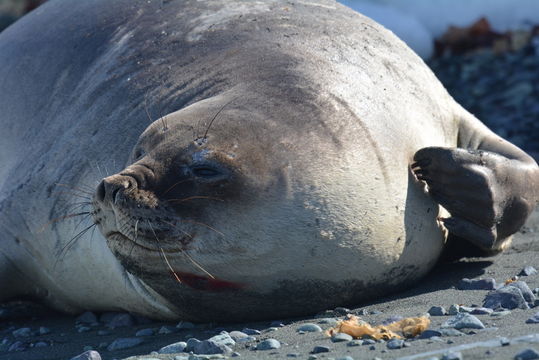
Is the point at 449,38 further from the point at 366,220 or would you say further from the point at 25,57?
the point at 366,220

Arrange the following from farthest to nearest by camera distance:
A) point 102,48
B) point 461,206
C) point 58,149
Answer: point 102,48, point 58,149, point 461,206

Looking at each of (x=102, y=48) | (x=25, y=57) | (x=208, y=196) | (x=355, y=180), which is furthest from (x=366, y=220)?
(x=25, y=57)

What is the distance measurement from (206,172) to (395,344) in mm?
1088

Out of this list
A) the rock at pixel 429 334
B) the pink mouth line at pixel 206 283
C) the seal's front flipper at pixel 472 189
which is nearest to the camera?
the rock at pixel 429 334

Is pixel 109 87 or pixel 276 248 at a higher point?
pixel 109 87

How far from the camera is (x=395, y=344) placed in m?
3.30

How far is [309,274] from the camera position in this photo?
13.4 ft

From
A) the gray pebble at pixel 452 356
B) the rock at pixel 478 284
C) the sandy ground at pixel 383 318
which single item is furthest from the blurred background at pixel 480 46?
the gray pebble at pixel 452 356

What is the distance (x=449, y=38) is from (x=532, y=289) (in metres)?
8.19

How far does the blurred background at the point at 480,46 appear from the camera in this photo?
9.89 m

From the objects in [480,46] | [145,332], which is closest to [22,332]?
[145,332]

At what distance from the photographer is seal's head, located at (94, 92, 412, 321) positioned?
12.8 ft

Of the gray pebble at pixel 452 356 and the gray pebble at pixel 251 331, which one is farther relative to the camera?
the gray pebble at pixel 251 331

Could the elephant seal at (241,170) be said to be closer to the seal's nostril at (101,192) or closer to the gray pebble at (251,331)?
the seal's nostril at (101,192)
